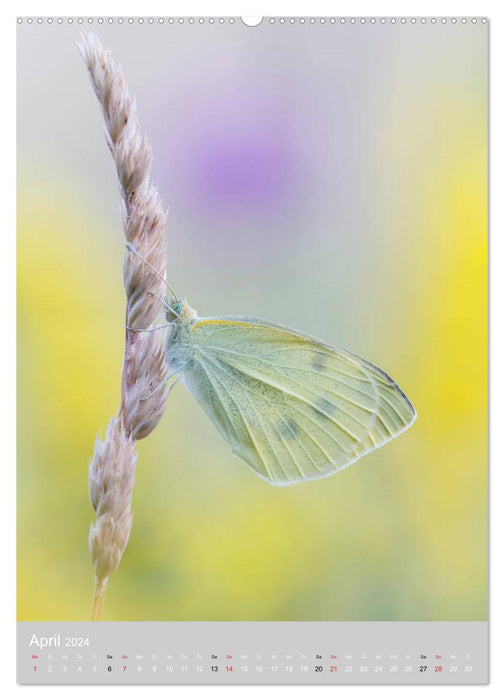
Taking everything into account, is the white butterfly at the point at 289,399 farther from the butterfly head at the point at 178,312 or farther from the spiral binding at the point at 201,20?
the spiral binding at the point at 201,20

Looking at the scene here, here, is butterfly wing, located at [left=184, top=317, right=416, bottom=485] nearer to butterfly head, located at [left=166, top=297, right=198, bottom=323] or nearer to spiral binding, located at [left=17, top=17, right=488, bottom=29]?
butterfly head, located at [left=166, top=297, right=198, bottom=323]

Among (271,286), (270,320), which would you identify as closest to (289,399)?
(270,320)

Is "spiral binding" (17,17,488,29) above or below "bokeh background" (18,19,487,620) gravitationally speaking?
above

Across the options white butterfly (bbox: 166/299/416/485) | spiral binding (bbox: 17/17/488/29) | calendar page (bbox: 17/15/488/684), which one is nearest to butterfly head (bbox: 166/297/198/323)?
white butterfly (bbox: 166/299/416/485)

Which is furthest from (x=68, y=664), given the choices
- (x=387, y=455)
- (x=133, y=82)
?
(x=133, y=82)

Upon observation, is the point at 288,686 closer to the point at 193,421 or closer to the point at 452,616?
the point at 452,616

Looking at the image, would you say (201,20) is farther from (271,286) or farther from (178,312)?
(178,312)

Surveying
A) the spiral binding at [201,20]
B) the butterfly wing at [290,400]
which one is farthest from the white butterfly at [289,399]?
the spiral binding at [201,20]
